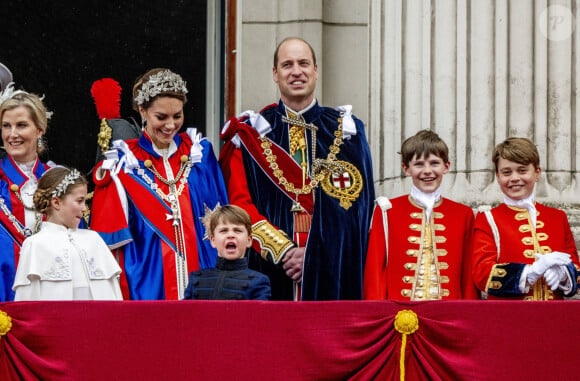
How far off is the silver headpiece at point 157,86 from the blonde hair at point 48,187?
591 millimetres

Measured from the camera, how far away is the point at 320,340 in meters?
5.04

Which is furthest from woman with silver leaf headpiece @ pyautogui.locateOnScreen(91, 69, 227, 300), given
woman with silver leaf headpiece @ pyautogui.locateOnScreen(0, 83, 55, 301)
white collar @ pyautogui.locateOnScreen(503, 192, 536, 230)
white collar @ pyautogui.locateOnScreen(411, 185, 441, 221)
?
white collar @ pyautogui.locateOnScreen(503, 192, 536, 230)

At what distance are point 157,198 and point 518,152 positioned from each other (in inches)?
66.3

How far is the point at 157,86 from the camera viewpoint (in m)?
6.13

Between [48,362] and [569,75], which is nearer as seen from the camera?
[48,362]

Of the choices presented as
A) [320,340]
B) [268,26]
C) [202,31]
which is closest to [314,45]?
[268,26]

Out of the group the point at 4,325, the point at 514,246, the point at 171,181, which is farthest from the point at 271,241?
the point at 4,325

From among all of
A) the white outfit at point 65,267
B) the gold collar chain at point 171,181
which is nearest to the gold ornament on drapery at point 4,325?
the white outfit at point 65,267

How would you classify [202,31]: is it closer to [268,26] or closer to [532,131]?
[268,26]

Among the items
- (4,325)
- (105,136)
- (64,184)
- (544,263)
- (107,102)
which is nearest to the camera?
(4,325)

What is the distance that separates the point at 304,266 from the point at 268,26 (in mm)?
2710

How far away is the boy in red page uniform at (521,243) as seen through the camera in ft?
18.1

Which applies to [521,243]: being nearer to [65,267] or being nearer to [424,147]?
[424,147]

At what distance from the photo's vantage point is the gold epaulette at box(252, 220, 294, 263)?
5973 millimetres
